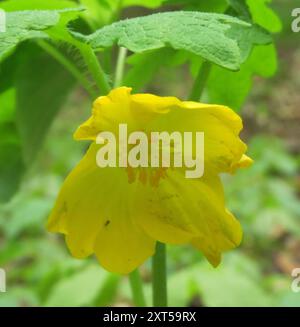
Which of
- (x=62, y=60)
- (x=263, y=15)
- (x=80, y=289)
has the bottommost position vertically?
(x=80, y=289)

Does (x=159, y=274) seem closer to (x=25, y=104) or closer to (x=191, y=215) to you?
(x=191, y=215)

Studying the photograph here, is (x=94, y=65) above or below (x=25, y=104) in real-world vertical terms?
above

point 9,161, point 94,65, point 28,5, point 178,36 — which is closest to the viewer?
point 178,36

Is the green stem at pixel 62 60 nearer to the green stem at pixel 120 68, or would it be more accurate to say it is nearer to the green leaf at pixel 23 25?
the green stem at pixel 120 68

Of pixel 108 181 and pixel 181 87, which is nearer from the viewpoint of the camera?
pixel 108 181

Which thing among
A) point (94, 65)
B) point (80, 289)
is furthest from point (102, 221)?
point (80, 289)

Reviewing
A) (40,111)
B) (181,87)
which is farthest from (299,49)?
(40,111)
